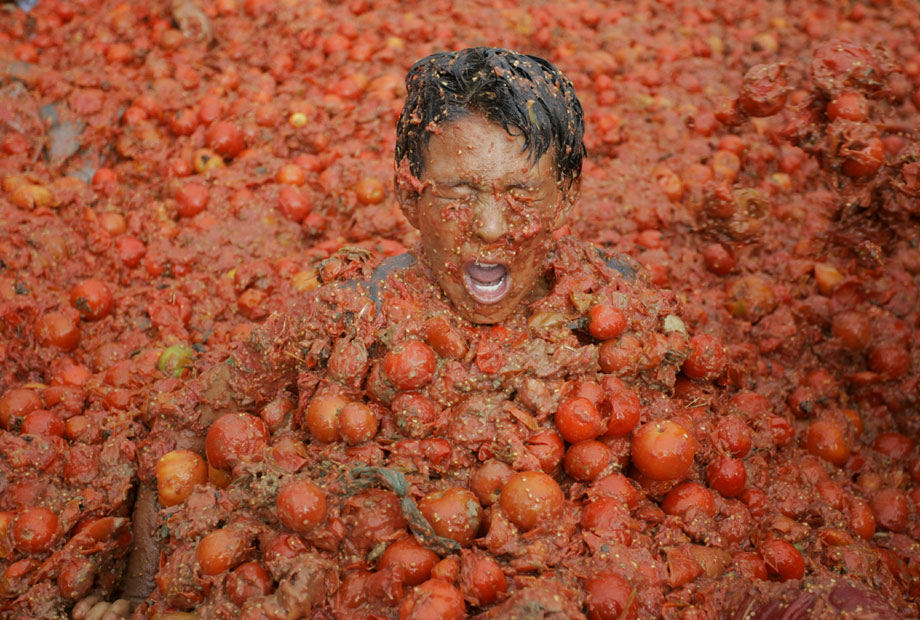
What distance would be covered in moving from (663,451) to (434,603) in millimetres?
987

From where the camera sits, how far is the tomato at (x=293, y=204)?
4.40m

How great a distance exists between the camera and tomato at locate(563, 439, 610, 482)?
256 centimetres

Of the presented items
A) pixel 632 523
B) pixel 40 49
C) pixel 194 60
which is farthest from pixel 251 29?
pixel 632 523

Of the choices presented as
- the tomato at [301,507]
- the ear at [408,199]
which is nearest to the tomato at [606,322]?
the ear at [408,199]

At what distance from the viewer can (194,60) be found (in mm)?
5254

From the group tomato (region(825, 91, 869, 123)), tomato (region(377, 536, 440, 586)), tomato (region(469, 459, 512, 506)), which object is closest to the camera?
tomato (region(377, 536, 440, 586))

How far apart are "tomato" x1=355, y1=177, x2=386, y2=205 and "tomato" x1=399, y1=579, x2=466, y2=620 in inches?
107

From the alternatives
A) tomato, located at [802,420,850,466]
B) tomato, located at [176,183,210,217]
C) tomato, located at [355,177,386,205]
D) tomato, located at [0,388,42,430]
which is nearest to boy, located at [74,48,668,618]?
tomato, located at [0,388,42,430]

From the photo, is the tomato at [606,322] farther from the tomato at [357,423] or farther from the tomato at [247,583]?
the tomato at [247,583]

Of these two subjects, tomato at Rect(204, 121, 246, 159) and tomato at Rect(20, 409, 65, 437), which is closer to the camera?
tomato at Rect(20, 409, 65, 437)

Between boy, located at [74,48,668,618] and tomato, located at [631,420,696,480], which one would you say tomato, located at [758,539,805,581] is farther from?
boy, located at [74,48,668,618]

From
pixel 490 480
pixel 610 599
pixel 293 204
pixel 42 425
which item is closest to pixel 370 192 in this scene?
pixel 293 204

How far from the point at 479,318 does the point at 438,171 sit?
0.59 meters

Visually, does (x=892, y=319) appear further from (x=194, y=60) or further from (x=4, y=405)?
(x=194, y=60)
